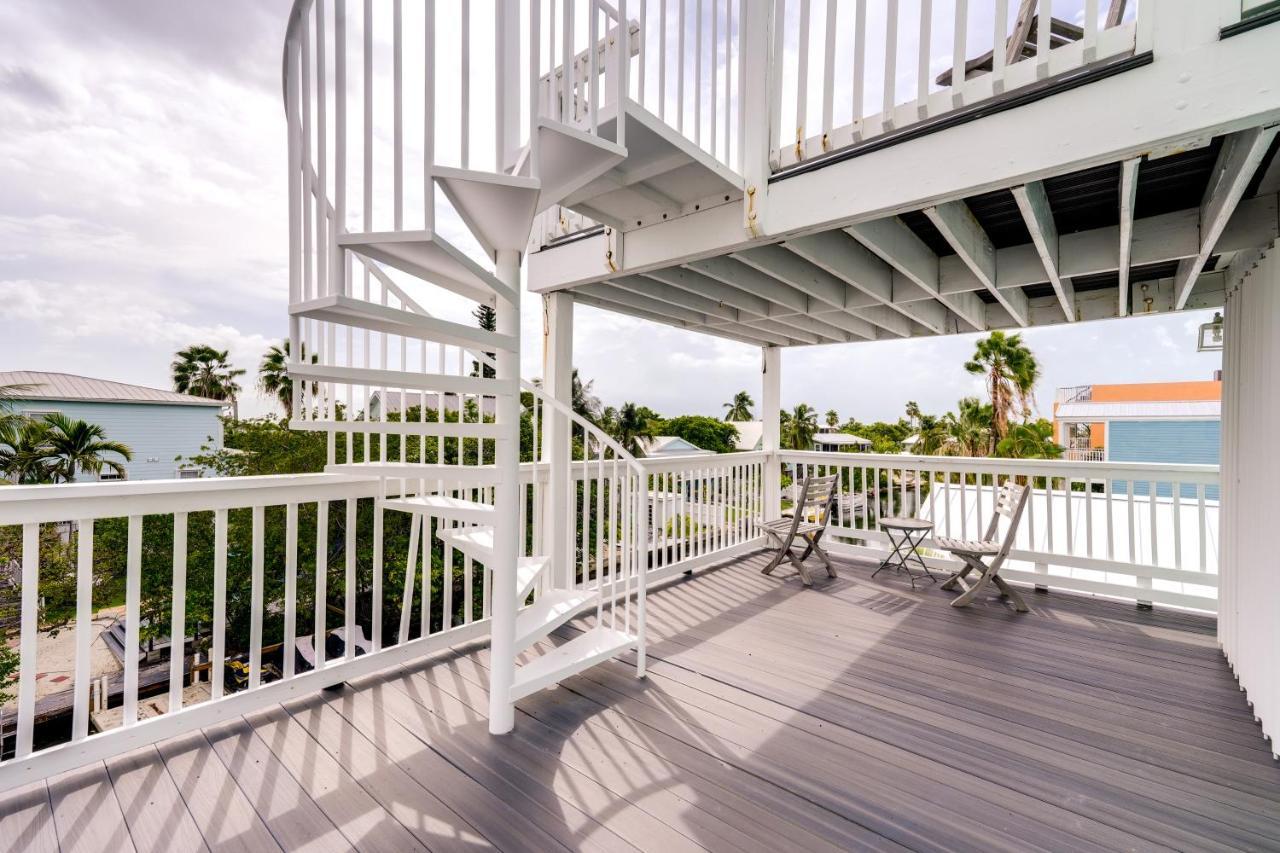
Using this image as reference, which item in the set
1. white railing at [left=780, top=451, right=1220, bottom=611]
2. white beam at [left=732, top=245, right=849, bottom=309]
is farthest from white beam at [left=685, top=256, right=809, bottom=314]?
white railing at [left=780, top=451, right=1220, bottom=611]

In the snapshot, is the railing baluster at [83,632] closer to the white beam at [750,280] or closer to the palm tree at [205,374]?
the white beam at [750,280]

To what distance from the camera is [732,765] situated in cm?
184

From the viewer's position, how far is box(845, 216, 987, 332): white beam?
2.46 m

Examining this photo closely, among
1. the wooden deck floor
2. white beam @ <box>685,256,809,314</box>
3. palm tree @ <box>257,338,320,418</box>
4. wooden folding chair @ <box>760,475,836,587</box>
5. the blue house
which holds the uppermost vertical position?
palm tree @ <box>257,338,320,418</box>

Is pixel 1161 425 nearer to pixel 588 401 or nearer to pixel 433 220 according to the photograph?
pixel 433 220

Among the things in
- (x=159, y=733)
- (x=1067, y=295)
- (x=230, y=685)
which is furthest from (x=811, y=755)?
(x=230, y=685)

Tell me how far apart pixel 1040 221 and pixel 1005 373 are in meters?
17.9

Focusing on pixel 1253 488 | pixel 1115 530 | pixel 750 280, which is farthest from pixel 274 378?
pixel 1253 488

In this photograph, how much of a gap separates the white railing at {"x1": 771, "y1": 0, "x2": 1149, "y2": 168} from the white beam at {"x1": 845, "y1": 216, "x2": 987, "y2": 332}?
460mm

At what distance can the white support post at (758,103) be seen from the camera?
7.59 feet

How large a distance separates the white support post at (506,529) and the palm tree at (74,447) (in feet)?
65.9

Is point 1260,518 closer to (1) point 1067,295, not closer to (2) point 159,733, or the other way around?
(1) point 1067,295

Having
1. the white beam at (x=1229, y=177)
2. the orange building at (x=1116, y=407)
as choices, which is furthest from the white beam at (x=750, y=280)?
the orange building at (x=1116, y=407)

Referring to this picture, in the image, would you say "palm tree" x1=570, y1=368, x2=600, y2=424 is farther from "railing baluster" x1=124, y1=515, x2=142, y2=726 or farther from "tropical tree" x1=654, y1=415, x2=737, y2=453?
"railing baluster" x1=124, y1=515, x2=142, y2=726
